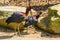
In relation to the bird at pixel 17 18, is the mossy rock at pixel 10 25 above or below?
below

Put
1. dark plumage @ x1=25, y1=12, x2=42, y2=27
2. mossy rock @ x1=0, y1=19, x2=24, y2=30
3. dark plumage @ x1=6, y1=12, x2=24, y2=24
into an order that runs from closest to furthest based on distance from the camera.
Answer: dark plumage @ x1=6, y1=12, x2=24, y2=24 → dark plumage @ x1=25, y1=12, x2=42, y2=27 → mossy rock @ x1=0, y1=19, x2=24, y2=30

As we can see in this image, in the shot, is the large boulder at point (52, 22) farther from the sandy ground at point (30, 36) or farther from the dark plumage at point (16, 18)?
the dark plumage at point (16, 18)

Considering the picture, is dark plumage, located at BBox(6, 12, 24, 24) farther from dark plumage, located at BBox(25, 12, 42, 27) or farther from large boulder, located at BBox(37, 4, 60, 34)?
large boulder, located at BBox(37, 4, 60, 34)

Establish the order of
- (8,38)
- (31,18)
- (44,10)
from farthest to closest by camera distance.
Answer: (44,10)
(31,18)
(8,38)

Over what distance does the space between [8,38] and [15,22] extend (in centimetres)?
62

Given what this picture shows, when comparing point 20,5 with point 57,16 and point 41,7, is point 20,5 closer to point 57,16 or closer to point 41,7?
point 41,7

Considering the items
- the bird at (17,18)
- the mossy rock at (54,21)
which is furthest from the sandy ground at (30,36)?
the bird at (17,18)

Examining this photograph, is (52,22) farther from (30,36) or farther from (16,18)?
(16,18)

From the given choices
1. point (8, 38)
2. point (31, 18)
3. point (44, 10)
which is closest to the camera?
point (8, 38)

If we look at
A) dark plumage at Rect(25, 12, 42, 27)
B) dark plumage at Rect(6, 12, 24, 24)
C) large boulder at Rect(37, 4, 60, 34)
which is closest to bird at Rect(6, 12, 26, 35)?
dark plumage at Rect(6, 12, 24, 24)

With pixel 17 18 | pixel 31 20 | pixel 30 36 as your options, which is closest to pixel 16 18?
pixel 17 18

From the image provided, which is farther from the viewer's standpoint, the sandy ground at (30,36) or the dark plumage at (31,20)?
the dark plumage at (31,20)

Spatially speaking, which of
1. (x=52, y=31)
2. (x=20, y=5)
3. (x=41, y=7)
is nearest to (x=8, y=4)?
(x=20, y=5)

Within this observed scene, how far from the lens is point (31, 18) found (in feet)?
28.3
